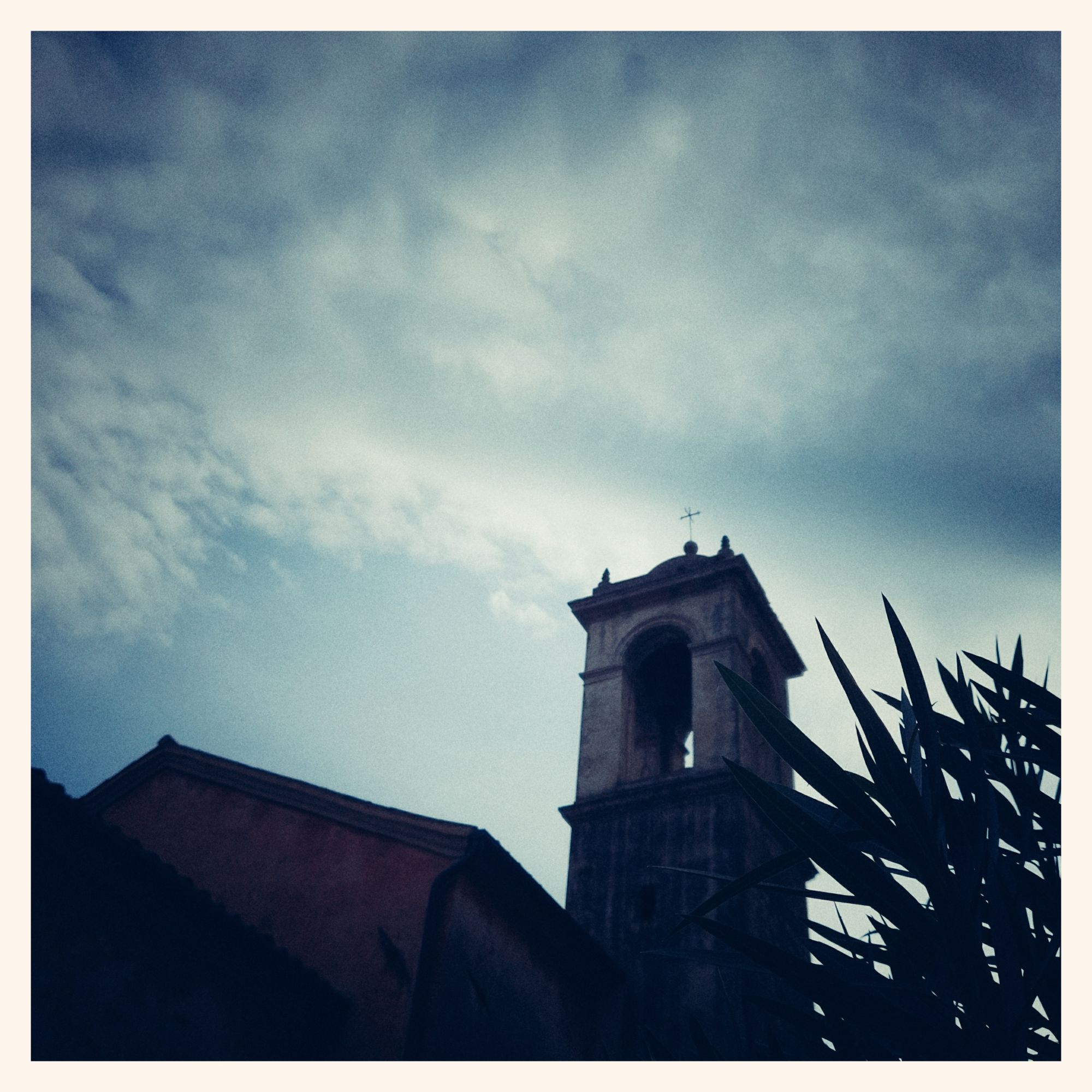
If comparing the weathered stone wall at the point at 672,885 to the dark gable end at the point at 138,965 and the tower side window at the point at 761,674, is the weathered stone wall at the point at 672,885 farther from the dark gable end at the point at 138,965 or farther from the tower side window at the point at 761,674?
the dark gable end at the point at 138,965

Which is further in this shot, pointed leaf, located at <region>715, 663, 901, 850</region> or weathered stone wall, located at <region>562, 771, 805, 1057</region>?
weathered stone wall, located at <region>562, 771, 805, 1057</region>

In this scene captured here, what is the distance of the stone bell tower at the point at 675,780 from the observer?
8.66 metres

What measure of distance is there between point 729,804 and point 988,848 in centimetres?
749

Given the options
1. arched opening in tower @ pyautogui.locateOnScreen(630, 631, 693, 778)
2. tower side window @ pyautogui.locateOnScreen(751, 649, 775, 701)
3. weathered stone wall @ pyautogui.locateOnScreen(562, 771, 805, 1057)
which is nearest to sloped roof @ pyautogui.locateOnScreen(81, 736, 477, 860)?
weathered stone wall @ pyautogui.locateOnScreen(562, 771, 805, 1057)

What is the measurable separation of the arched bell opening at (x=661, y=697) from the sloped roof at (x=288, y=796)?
16.9 feet

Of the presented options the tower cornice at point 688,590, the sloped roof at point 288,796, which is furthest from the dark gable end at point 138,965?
the tower cornice at point 688,590

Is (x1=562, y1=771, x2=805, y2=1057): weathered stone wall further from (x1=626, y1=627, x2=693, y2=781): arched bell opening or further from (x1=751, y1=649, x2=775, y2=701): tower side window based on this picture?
(x1=751, y1=649, x2=775, y2=701): tower side window

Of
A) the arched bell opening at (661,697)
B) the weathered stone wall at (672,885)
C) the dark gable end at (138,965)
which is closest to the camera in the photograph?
the dark gable end at (138,965)

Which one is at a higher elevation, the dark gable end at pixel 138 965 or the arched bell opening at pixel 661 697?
the arched bell opening at pixel 661 697

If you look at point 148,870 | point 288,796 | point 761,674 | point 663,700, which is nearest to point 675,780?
point 663,700

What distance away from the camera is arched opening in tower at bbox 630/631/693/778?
471 inches

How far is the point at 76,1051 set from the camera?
4.52m

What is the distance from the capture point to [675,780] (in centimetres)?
1014

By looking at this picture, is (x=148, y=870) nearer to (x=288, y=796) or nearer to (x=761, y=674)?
(x=288, y=796)
